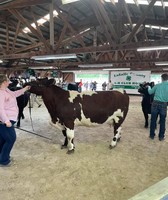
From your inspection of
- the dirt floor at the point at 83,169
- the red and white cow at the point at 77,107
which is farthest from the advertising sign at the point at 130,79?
the red and white cow at the point at 77,107

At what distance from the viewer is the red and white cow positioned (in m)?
3.63

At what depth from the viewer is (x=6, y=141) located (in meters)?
2.89

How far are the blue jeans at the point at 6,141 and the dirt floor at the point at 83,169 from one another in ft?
0.52

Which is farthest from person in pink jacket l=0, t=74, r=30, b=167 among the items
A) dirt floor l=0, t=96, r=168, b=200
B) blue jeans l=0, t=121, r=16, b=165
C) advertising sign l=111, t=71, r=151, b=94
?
advertising sign l=111, t=71, r=151, b=94

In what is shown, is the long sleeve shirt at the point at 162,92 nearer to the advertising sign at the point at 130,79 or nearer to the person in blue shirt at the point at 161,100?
the person in blue shirt at the point at 161,100

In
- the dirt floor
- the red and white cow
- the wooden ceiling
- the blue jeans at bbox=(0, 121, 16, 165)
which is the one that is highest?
the wooden ceiling

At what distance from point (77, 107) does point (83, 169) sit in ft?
3.86

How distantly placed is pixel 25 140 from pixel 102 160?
1.89 meters

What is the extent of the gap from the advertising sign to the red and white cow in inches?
592

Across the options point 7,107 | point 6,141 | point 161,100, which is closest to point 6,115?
point 7,107

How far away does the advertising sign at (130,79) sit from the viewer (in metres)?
18.3

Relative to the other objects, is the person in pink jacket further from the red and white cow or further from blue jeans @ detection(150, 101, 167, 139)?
blue jeans @ detection(150, 101, 167, 139)

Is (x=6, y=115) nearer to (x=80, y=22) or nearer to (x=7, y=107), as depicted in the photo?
(x=7, y=107)

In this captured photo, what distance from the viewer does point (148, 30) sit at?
1109cm
